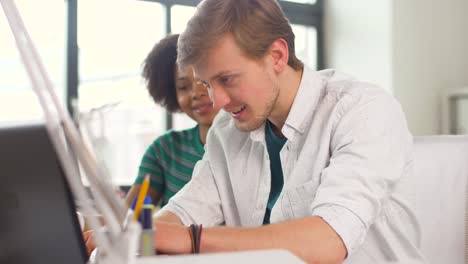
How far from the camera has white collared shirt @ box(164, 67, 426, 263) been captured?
1.00m

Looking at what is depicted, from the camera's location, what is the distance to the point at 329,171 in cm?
104

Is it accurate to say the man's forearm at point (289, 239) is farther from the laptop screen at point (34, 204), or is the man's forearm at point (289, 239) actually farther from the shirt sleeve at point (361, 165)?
the laptop screen at point (34, 204)

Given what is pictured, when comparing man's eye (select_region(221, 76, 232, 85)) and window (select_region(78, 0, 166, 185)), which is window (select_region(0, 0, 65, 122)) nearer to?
window (select_region(78, 0, 166, 185))

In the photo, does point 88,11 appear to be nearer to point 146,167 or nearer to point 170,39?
point 170,39

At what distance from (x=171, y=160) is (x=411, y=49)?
2036 mm

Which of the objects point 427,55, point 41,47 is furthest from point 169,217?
point 427,55

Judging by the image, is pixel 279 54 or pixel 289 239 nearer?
pixel 289 239

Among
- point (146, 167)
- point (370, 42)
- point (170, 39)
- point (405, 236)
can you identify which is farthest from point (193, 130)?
point (370, 42)

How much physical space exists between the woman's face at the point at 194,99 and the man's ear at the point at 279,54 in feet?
2.25

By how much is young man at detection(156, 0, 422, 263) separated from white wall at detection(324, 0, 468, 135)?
2.23 metres

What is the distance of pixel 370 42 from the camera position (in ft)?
11.7

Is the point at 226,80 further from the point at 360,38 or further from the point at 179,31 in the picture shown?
the point at 360,38

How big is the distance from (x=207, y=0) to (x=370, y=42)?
253cm

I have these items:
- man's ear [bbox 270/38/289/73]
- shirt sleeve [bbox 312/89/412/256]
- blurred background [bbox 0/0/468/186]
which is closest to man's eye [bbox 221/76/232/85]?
man's ear [bbox 270/38/289/73]
